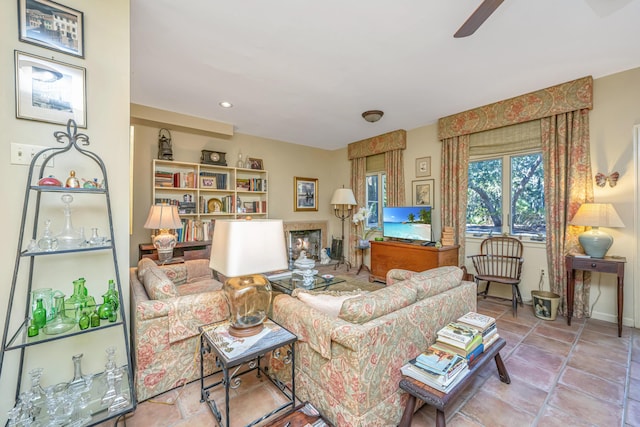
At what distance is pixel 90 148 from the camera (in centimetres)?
149

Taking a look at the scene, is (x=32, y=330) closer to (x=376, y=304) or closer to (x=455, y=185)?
(x=376, y=304)

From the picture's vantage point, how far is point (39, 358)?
1.39 metres

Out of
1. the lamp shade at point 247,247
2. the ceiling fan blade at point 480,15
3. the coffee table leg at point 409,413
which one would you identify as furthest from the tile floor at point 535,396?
the ceiling fan blade at point 480,15

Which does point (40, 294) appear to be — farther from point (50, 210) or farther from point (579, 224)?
point (579, 224)

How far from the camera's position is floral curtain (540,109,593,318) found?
2.88 meters

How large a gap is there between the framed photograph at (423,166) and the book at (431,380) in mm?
3390

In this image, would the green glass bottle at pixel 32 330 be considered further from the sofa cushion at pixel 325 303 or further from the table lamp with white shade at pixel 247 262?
the sofa cushion at pixel 325 303

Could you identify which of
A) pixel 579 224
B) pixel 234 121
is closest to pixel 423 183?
pixel 579 224

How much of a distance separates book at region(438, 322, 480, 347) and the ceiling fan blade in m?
1.82

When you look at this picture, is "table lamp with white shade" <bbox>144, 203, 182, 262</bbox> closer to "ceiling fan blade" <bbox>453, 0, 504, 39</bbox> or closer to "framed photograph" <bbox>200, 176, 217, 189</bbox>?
"framed photograph" <bbox>200, 176, 217, 189</bbox>

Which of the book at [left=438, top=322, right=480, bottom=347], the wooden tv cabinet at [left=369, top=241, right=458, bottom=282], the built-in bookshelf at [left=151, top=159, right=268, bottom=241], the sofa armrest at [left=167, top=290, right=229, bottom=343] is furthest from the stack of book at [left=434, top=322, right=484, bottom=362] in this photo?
the built-in bookshelf at [left=151, top=159, right=268, bottom=241]

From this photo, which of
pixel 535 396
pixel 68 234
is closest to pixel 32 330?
pixel 68 234

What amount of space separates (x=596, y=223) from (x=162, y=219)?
4493 millimetres

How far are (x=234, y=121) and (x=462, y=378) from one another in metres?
4.08
